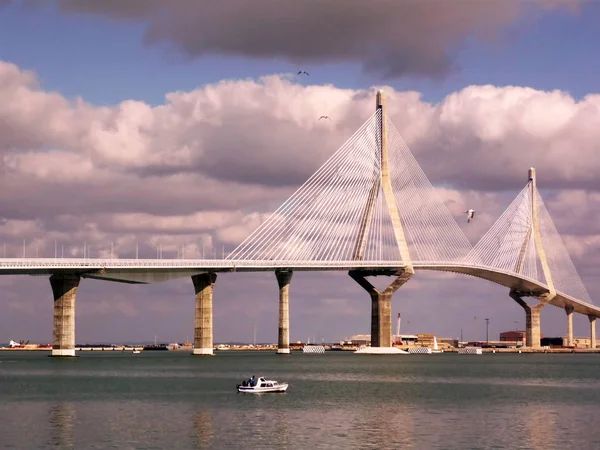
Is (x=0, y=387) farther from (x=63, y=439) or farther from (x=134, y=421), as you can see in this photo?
(x=63, y=439)

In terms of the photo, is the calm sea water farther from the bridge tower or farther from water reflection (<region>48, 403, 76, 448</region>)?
the bridge tower

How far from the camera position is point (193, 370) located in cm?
13088

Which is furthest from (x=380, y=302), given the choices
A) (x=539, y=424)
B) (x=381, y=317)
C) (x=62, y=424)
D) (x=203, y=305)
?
(x=62, y=424)

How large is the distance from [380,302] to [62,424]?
121m

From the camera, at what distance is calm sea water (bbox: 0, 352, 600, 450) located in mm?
57834

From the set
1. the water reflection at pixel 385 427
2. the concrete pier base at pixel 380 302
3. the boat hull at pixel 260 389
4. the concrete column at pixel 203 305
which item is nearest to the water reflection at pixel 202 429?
the water reflection at pixel 385 427

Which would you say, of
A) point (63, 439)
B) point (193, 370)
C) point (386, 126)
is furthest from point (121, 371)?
point (63, 439)

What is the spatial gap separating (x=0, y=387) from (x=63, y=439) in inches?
1675

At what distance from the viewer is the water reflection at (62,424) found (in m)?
57.0

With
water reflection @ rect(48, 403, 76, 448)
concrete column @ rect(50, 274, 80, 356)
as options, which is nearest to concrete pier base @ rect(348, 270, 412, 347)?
concrete column @ rect(50, 274, 80, 356)

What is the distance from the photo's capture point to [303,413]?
7169 cm

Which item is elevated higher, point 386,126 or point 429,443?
point 386,126

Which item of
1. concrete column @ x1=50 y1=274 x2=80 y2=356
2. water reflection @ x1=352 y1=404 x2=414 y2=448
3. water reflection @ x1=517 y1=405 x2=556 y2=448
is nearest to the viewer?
water reflection @ x1=352 y1=404 x2=414 y2=448

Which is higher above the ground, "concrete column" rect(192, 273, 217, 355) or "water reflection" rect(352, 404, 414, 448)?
"concrete column" rect(192, 273, 217, 355)
